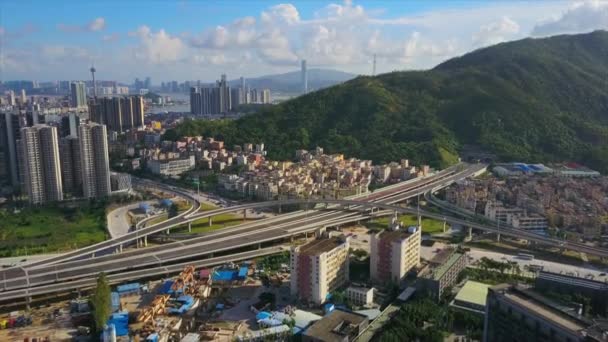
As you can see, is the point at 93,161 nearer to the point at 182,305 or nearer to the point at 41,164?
the point at 41,164

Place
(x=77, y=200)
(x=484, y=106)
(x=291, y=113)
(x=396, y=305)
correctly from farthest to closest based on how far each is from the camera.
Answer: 1. (x=291, y=113)
2. (x=484, y=106)
3. (x=77, y=200)
4. (x=396, y=305)

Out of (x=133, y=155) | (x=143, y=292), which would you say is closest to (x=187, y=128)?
(x=133, y=155)

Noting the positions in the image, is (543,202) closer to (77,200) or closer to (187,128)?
(77,200)

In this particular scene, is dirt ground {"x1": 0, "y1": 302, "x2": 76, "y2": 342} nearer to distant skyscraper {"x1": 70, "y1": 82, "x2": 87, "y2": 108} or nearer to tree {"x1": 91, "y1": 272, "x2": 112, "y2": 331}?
tree {"x1": 91, "y1": 272, "x2": 112, "y2": 331}

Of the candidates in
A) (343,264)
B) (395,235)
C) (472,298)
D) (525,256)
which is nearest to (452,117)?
(525,256)

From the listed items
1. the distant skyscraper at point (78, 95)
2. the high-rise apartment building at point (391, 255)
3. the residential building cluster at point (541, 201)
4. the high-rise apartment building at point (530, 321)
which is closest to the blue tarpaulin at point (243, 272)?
the high-rise apartment building at point (391, 255)

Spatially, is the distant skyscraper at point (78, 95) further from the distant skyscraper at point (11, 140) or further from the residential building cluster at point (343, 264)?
the residential building cluster at point (343, 264)
